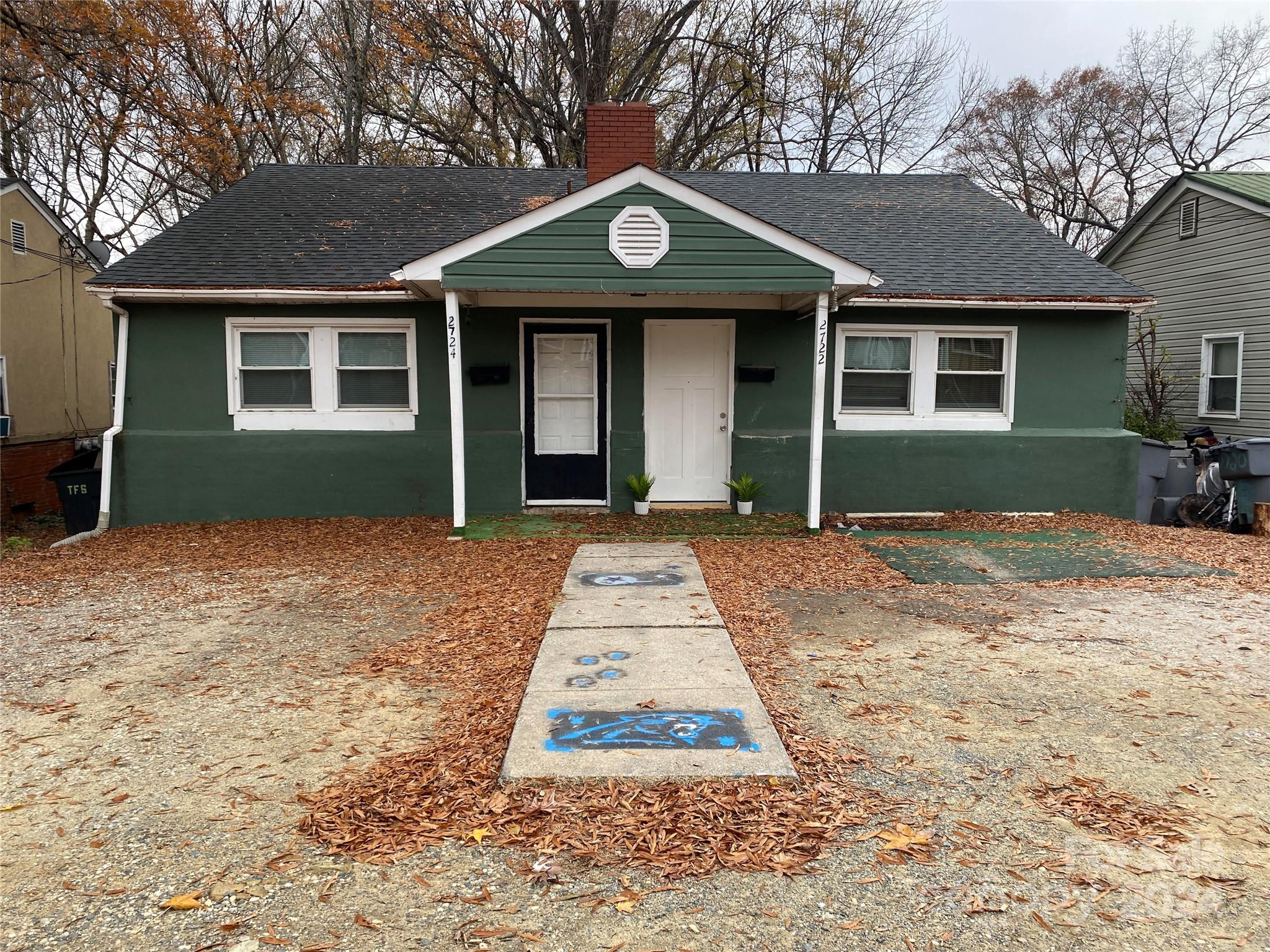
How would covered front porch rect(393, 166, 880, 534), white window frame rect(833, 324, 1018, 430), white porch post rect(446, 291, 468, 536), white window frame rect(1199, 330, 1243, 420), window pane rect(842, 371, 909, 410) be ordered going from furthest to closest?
1. white window frame rect(1199, 330, 1243, 420)
2. window pane rect(842, 371, 909, 410)
3. white window frame rect(833, 324, 1018, 430)
4. covered front porch rect(393, 166, 880, 534)
5. white porch post rect(446, 291, 468, 536)

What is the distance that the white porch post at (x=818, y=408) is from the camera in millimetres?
8195

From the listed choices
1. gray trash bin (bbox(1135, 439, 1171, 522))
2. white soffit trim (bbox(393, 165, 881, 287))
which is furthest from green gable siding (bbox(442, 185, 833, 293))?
gray trash bin (bbox(1135, 439, 1171, 522))

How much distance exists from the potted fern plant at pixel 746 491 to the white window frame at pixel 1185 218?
34.1 feet

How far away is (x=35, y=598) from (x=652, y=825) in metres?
6.00

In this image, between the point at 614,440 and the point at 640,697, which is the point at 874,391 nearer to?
the point at 614,440

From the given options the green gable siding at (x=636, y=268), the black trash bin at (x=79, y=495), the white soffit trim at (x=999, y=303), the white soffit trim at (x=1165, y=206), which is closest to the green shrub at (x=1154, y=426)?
the white soffit trim at (x=1165, y=206)

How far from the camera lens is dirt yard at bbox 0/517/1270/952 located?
239 centimetres

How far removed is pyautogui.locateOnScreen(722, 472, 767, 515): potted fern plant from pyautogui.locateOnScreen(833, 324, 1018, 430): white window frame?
1.33 meters

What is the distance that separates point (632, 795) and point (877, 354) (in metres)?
7.99

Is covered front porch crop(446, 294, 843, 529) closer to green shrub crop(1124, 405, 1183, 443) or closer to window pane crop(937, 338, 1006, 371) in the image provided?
window pane crop(937, 338, 1006, 371)

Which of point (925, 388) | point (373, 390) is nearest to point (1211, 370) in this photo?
point (925, 388)

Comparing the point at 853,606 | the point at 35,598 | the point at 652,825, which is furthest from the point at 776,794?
the point at 35,598

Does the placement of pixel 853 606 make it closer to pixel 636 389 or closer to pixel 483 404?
pixel 636 389

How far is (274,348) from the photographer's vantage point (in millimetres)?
9555
